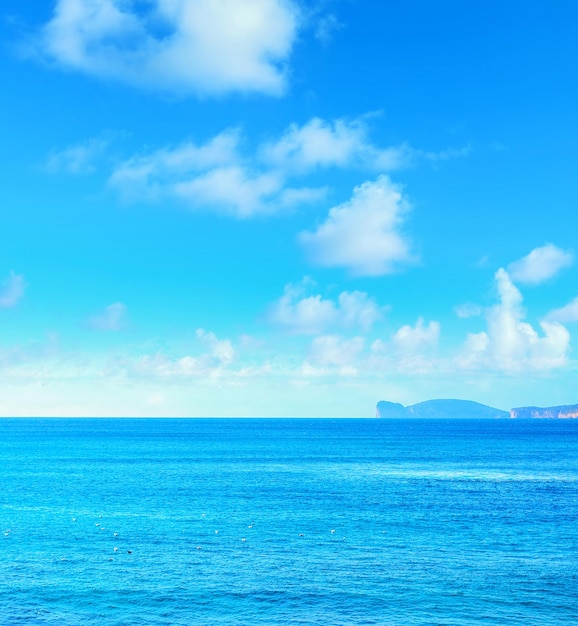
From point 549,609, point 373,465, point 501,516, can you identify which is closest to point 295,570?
point 549,609

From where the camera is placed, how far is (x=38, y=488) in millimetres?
108312

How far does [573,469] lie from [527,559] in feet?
273

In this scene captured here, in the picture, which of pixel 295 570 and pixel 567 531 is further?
pixel 567 531

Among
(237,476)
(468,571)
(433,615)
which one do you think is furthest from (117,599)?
(237,476)

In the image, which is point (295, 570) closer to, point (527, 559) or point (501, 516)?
point (527, 559)

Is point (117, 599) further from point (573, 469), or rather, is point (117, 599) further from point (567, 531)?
point (573, 469)

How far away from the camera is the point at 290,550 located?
2562 inches

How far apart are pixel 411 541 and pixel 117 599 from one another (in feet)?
105

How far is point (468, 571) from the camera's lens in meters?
58.3

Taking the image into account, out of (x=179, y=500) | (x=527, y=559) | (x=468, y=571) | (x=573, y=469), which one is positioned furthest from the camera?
(x=573, y=469)

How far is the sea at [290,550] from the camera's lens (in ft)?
164

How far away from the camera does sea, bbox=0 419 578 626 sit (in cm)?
4988

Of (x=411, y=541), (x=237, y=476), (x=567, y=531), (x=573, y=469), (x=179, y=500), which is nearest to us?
(x=411, y=541)

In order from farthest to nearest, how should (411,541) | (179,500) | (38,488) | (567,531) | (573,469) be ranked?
(573,469), (38,488), (179,500), (567,531), (411,541)
